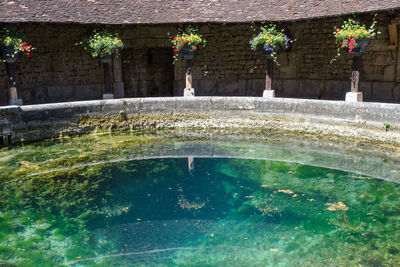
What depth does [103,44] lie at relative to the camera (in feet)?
31.8

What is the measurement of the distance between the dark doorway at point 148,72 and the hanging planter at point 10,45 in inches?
156

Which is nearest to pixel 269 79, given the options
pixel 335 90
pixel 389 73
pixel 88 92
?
pixel 335 90

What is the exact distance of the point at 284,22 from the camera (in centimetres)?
998

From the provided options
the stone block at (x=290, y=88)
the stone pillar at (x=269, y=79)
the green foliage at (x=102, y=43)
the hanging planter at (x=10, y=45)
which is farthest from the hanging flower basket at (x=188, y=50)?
the hanging planter at (x=10, y=45)

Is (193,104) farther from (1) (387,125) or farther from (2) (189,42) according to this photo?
(1) (387,125)

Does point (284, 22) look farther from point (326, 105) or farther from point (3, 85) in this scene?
point (3, 85)

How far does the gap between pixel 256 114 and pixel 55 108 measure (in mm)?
4254

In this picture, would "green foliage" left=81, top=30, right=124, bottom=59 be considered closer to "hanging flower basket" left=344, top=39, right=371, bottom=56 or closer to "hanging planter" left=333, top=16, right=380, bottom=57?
"hanging planter" left=333, top=16, right=380, bottom=57

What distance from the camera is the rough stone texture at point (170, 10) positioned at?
901 centimetres

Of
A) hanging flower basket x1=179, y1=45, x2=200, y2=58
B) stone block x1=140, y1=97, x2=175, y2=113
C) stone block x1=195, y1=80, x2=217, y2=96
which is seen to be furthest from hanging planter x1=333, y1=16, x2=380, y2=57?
stone block x1=195, y1=80, x2=217, y2=96

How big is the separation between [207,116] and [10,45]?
14.8 ft

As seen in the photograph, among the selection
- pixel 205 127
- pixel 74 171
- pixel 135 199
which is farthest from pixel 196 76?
pixel 135 199

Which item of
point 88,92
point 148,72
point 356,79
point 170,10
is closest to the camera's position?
point 356,79

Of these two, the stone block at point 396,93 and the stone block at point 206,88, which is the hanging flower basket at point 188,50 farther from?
the stone block at point 396,93
